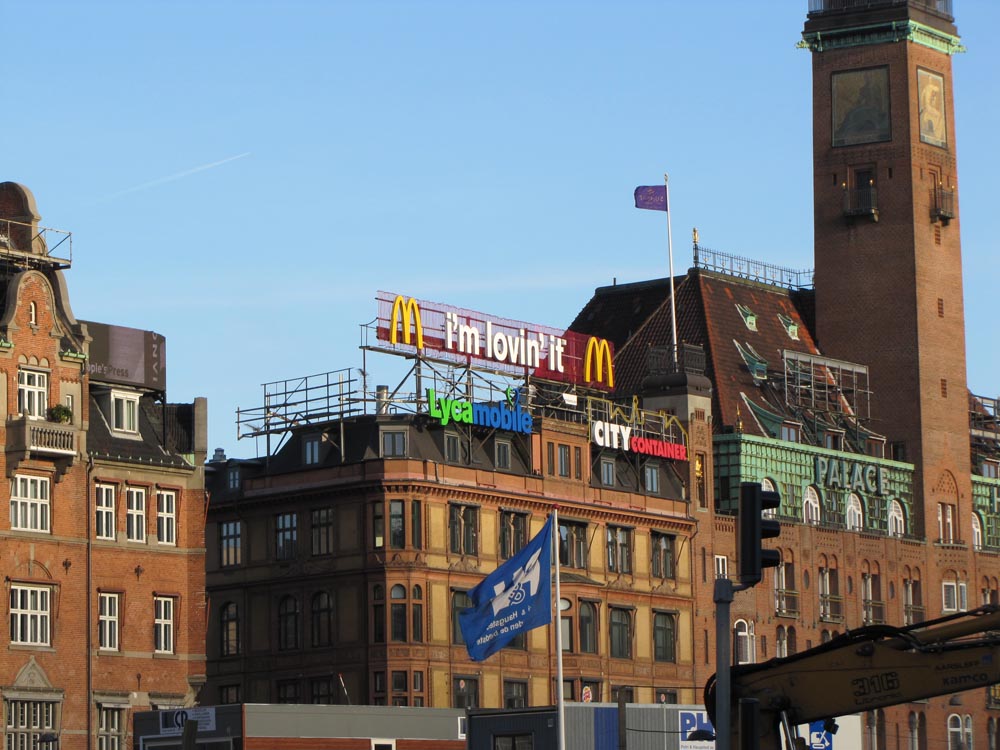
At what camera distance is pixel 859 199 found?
13475cm

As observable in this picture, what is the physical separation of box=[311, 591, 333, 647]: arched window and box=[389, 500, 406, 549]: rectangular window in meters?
4.53

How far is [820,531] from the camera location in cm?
12606

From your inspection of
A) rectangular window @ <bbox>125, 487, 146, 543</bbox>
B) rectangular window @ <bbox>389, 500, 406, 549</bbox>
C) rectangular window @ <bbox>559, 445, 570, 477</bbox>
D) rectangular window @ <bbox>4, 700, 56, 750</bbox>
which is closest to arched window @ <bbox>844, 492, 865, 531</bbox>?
rectangular window @ <bbox>559, 445, 570, 477</bbox>

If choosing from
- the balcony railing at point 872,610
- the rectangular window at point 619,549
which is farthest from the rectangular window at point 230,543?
the balcony railing at point 872,610

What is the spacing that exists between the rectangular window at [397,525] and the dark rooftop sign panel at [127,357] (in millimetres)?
15849

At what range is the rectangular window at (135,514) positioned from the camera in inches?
3401

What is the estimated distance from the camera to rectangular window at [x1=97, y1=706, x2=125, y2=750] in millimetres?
83875

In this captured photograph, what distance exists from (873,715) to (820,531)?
36.2 feet

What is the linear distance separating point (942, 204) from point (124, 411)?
6334 centimetres

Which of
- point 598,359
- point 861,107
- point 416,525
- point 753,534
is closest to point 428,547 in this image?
point 416,525

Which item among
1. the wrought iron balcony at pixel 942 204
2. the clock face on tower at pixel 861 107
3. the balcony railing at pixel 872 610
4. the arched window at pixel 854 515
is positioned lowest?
the balcony railing at pixel 872 610

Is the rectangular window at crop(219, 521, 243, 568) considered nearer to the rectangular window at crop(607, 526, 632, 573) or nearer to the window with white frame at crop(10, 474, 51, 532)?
the rectangular window at crop(607, 526, 632, 573)

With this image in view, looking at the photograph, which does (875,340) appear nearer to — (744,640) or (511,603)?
(744,640)

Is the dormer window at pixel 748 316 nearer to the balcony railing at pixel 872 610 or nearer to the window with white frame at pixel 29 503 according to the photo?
the balcony railing at pixel 872 610
